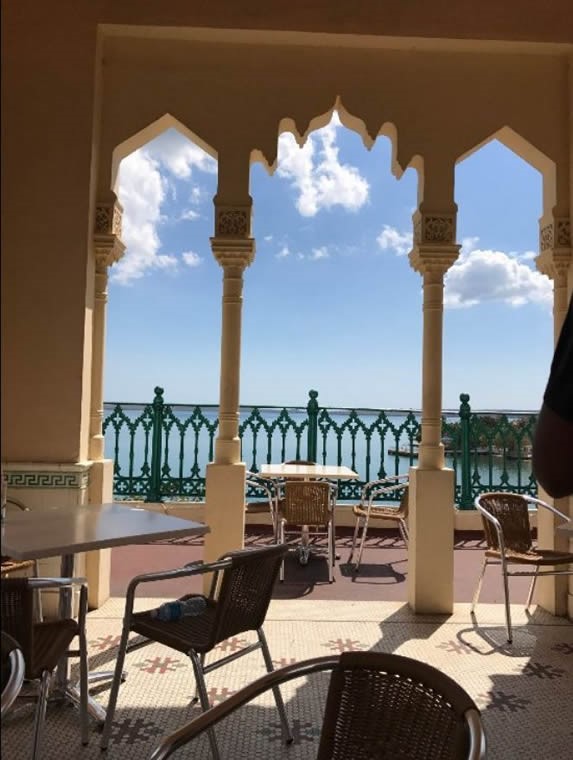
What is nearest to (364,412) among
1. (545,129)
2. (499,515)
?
(499,515)

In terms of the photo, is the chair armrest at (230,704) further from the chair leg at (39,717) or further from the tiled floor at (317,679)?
the tiled floor at (317,679)

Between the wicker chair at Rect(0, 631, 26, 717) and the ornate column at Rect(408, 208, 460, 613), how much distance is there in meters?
2.97

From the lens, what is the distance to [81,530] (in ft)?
7.67

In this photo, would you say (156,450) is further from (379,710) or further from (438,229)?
(379,710)

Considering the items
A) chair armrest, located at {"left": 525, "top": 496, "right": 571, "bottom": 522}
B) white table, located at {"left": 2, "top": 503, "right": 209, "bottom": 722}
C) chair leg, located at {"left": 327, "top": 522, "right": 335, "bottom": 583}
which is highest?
white table, located at {"left": 2, "top": 503, "right": 209, "bottom": 722}

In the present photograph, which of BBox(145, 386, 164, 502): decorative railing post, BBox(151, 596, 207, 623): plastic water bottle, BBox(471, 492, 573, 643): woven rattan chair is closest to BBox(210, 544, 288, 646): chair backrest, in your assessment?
BBox(151, 596, 207, 623): plastic water bottle

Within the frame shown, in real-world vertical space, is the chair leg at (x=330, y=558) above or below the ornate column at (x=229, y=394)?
below

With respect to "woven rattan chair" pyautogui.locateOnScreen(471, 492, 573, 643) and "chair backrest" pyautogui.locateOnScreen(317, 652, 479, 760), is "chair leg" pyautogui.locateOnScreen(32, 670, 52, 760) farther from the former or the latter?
"woven rattan chair" pyautogui.locateOnScreen(471, 492, 573, 643)

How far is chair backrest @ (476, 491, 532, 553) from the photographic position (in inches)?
158

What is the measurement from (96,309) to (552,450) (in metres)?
3.63

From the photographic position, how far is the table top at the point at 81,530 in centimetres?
207

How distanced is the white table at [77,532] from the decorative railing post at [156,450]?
3376 mm

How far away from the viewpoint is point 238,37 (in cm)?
398

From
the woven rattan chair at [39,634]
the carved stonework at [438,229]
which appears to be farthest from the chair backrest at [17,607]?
the carved stonework at [438,229]
